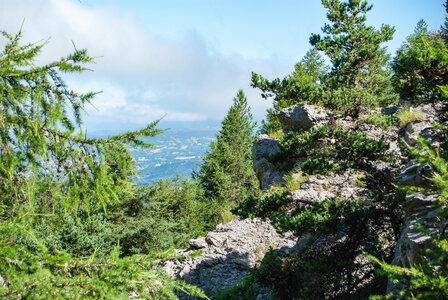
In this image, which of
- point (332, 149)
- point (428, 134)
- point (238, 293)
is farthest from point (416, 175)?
point (238, 293)

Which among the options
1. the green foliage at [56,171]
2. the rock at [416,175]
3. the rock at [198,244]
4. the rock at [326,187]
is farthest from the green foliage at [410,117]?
the green foliage at [56,171]

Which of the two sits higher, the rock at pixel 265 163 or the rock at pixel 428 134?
the rock at pixel 265 163

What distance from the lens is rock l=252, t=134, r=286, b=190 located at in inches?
684

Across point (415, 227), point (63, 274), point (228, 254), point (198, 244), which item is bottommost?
point (228, 254)

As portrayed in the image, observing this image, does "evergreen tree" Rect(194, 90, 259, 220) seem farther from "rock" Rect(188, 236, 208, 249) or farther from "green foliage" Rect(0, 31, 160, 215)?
"green foliage" Rect(0, 31, 160, 215)

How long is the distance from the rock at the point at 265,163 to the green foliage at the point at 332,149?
28.2ft

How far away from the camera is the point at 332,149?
813 centimetres

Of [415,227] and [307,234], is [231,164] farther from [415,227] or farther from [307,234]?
[415,227]

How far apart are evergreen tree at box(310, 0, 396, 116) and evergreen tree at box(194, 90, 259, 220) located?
19454mm

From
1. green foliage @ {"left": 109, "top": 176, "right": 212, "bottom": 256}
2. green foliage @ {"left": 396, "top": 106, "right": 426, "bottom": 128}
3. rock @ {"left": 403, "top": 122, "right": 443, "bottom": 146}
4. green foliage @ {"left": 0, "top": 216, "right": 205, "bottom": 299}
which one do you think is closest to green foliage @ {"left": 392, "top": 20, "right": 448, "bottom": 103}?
rock @ {"left": 403, "top": 122, "right": 443, "bottom": 146}

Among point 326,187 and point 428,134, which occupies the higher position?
point 428,134

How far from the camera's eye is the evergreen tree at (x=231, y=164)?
101 ft

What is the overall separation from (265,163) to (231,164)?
15.7 meters

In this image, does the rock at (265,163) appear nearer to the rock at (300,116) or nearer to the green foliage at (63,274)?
the rock at (300,116)
